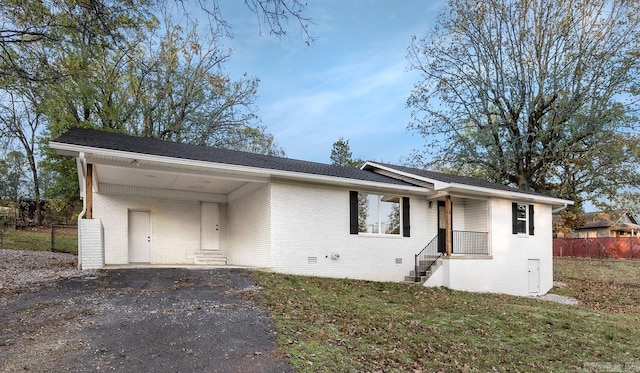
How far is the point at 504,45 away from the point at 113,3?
21.4 m

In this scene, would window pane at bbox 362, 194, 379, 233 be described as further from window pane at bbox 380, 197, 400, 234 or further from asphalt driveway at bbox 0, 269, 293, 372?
asphalt driveway at bbox 0, 269, 293, 372

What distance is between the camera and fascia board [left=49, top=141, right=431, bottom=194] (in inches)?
382

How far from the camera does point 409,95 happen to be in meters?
25.4

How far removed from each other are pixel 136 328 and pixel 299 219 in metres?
7.12

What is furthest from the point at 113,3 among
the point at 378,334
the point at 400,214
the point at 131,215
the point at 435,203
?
the point at 435,203

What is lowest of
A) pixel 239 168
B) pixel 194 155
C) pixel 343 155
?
pixel 239 168

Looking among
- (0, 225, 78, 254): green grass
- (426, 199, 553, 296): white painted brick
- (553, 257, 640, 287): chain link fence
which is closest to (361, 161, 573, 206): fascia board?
(426, 199, 553, 296): white painted brick

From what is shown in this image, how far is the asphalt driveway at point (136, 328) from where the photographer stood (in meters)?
4.68

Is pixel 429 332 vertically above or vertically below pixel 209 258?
below

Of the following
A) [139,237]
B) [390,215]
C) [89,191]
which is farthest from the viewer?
[139,237]

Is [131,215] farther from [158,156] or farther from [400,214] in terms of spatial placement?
[400,214]

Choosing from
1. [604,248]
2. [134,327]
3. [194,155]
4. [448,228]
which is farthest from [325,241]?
[604,248]

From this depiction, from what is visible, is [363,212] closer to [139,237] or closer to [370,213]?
[370,213]

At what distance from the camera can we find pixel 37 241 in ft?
74.4
